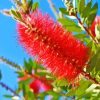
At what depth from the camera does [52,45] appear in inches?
66.2

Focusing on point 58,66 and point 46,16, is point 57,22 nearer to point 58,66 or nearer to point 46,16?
point 46,16

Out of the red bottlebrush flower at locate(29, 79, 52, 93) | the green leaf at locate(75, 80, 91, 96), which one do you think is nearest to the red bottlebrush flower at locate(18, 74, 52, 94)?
the red bottlebrush flower at locate(29, 79, 52, 93)

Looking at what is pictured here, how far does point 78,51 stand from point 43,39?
6.7 inches

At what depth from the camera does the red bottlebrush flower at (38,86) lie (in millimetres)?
2679

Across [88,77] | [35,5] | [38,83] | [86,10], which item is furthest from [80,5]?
[38,83]

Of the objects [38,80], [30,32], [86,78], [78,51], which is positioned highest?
[30,32]

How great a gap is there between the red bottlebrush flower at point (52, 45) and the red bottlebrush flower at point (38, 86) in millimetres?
897

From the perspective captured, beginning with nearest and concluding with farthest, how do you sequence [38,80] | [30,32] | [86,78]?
[30,32], [86,78], [38,80]

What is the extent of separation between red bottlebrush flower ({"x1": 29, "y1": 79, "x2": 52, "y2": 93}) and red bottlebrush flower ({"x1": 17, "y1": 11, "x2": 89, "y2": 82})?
2.94ft

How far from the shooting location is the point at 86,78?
1760mm

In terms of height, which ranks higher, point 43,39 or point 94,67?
point 43,39

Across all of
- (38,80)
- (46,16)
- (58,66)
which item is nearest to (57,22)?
(46,16)

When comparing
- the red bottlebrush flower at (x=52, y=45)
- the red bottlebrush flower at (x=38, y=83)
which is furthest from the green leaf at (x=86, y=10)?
the red bottlebrush flower at (x=38, y=83)

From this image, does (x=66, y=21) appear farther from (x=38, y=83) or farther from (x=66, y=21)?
(x=38, y=83)
